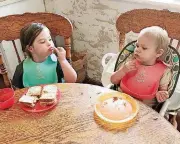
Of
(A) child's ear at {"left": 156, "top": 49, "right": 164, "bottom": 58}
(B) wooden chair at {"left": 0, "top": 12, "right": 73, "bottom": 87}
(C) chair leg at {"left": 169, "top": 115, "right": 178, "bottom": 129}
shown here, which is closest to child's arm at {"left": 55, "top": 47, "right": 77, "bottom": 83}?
(B) wooden chair at {"left": 0, "top": 12, "right": 73, "bottom": 87}

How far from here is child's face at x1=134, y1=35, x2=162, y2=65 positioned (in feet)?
4.41

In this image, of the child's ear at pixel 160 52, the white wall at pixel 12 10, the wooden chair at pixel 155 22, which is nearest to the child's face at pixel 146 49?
the child's ear at pixel 160 52

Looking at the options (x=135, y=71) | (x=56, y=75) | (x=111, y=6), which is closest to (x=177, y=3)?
(x=111, y=6)

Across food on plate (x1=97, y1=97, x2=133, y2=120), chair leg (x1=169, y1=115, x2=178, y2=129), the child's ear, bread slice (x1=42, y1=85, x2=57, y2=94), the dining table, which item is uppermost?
the child's ear

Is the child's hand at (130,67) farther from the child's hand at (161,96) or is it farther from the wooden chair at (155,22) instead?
the wooden chair at (155,22)

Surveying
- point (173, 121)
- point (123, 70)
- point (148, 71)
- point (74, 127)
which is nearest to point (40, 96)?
point (74, 127)

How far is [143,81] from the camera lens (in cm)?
142

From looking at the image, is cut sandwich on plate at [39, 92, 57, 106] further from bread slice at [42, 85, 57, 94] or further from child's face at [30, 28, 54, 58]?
child's face at [30, 28, 54, 58]

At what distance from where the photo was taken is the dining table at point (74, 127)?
40.8 inches

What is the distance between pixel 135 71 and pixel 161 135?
1.58 ft

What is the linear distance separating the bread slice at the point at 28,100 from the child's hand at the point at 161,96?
0.62 metres

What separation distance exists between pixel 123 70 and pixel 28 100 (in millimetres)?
534

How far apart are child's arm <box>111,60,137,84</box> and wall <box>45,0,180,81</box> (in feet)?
2.57

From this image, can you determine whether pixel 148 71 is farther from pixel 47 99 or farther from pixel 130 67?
pixel 47 99
